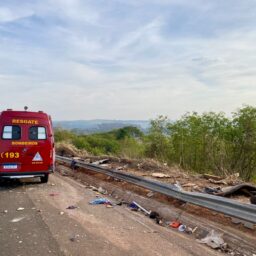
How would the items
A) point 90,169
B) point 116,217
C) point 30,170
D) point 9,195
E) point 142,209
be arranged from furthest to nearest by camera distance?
point 90,169 < point 30,170 < point 9,195 < point 142,209 < point 116,217

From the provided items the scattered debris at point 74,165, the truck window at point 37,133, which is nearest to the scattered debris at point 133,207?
the truck window at point 37,133

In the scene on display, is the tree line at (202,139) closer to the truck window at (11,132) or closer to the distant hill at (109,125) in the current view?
the distant hill at (109,125)

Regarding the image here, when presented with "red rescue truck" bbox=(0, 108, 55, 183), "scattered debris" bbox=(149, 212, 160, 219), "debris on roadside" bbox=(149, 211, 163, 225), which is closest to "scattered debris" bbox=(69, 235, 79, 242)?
"debris on roadside" bbox=(149, 211, 163, 225)

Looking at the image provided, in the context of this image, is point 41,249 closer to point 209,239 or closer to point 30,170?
point 209,239

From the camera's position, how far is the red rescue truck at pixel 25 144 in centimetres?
1216

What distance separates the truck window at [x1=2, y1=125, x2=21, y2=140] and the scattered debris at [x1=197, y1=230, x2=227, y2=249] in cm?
786

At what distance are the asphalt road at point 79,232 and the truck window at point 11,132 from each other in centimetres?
261

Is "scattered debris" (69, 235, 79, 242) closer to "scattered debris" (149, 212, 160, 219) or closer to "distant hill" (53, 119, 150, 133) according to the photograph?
"scattered debris" (149, 212, 160, 219)

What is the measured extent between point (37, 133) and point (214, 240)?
8064 mm

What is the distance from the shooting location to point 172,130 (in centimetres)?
4206

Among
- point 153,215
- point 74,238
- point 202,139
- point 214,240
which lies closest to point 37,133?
point 153,215

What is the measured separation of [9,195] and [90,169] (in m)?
4.85

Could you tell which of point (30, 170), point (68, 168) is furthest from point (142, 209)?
point (68, 168)

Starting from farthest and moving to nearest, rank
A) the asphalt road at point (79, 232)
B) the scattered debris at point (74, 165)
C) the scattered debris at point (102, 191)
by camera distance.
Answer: the scattered debris at point (74, 165) → the scattered debris at point (102, 191) → the asphalt road at point (79, 232)
